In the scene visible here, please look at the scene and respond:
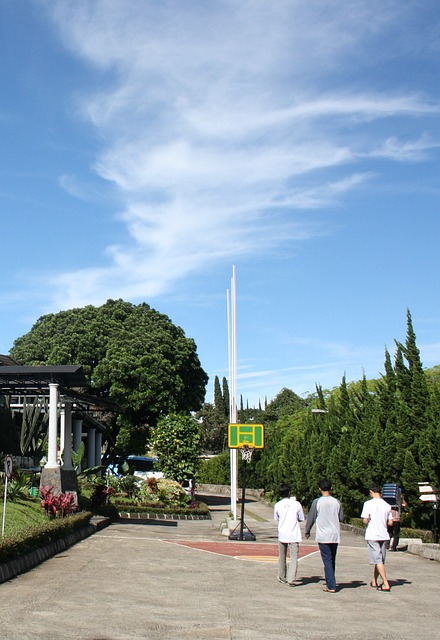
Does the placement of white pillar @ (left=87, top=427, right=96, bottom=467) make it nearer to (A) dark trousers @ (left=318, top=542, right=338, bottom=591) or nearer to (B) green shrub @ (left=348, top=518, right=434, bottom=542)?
(B) green shrub @ (left=348, top=518, right=434, bottom=542)

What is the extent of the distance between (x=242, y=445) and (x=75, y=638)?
16.3m

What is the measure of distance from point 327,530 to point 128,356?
36644 mm

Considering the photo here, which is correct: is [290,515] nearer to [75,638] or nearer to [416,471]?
[75,638]

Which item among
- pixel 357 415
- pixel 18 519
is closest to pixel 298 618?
pixel 18 519

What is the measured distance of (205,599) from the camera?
10.3 metres

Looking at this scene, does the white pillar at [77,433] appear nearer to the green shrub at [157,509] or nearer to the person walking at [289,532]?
the green shrub at [157,509]

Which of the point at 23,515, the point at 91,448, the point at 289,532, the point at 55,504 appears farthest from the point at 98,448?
the point at 289,532

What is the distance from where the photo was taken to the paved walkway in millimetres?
7992

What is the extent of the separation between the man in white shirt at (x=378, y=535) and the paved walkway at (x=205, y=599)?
310 mm

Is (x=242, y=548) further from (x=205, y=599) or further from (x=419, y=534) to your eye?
(x=205, y=599)

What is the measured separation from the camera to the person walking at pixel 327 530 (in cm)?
1116

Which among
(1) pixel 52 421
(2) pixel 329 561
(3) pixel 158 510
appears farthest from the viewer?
(3) pixel 158 510

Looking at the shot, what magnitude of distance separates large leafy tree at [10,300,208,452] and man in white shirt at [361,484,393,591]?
35.2 metres

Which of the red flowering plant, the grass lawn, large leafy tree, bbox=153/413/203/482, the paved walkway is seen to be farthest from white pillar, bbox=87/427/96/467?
the paved walkway
